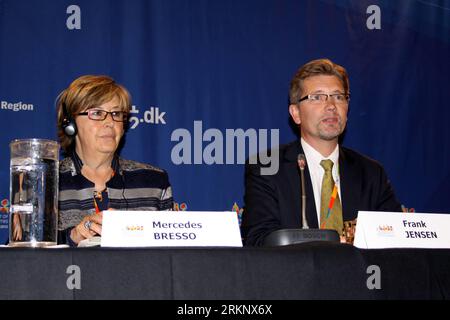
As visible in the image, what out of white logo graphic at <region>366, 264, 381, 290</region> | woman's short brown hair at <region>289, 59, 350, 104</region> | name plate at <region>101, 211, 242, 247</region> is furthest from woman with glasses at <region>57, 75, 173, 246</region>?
white logo graphic at <region>366, 264, 381, 290</region>

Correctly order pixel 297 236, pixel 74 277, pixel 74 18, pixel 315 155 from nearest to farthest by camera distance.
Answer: pixel 74 277, pixel 297 236, pixel 315 155, pixel 74 18

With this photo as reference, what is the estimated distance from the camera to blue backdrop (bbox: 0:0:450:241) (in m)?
3.04

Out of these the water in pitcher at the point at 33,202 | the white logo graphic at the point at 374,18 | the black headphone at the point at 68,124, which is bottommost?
the water in pitcher at the point at 33,202

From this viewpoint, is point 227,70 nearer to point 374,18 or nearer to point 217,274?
point 374,18

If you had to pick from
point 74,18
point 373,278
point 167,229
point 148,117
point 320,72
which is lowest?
point 373,278

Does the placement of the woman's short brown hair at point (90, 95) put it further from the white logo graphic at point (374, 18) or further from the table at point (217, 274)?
the white logo graphic at point (374, 18)

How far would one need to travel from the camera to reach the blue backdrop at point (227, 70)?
9.98 ft

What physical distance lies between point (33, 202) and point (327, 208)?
117 cm

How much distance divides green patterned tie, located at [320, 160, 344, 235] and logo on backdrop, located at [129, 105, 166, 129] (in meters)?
1.08

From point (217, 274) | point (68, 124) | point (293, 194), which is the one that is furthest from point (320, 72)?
point (217, 274)

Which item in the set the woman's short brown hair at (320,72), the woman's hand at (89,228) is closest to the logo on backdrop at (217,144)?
the woman's short brown hair at (320,72)

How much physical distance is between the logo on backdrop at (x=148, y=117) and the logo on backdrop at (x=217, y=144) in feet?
0.34

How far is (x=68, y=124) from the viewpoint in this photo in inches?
96.3

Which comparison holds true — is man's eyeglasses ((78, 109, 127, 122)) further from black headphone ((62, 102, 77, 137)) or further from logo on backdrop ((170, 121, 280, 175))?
logo on backdrop ((170, 121, 280, 175))
